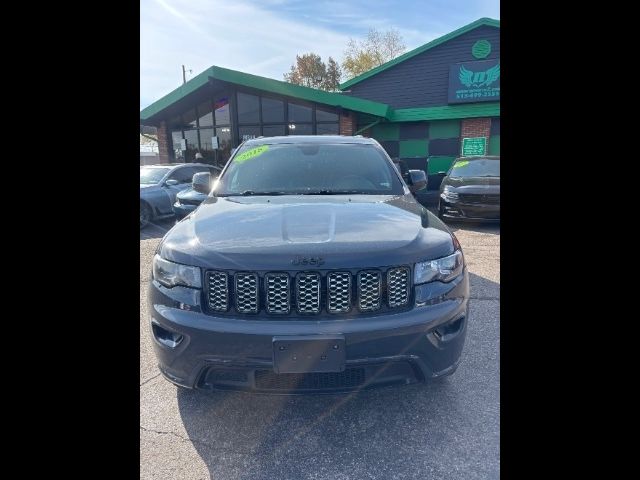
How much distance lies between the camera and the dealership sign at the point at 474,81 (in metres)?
13.6

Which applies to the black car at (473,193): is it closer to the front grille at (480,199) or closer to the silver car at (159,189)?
the front grille at (480,199)

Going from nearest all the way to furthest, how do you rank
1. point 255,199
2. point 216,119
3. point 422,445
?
point 422,445, point 255,199, point 216,119

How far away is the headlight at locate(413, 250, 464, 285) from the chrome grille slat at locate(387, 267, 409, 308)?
2.2 inches

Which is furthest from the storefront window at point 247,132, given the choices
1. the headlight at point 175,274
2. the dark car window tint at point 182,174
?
the headlight at point 175,274

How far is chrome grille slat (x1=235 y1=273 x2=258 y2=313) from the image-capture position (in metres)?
1.77

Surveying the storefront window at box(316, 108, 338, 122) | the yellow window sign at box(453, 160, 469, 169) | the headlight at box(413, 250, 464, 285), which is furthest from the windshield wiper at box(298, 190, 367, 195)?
the storefront window at box(316, 108, 338, 122)

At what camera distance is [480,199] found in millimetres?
7535

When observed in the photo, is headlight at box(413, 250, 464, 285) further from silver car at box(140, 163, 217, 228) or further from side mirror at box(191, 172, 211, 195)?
silver car at box(140, 163, 217, 228)

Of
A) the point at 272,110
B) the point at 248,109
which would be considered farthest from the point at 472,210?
the point at 248,109

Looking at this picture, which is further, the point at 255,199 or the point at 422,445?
the point at 255,199
